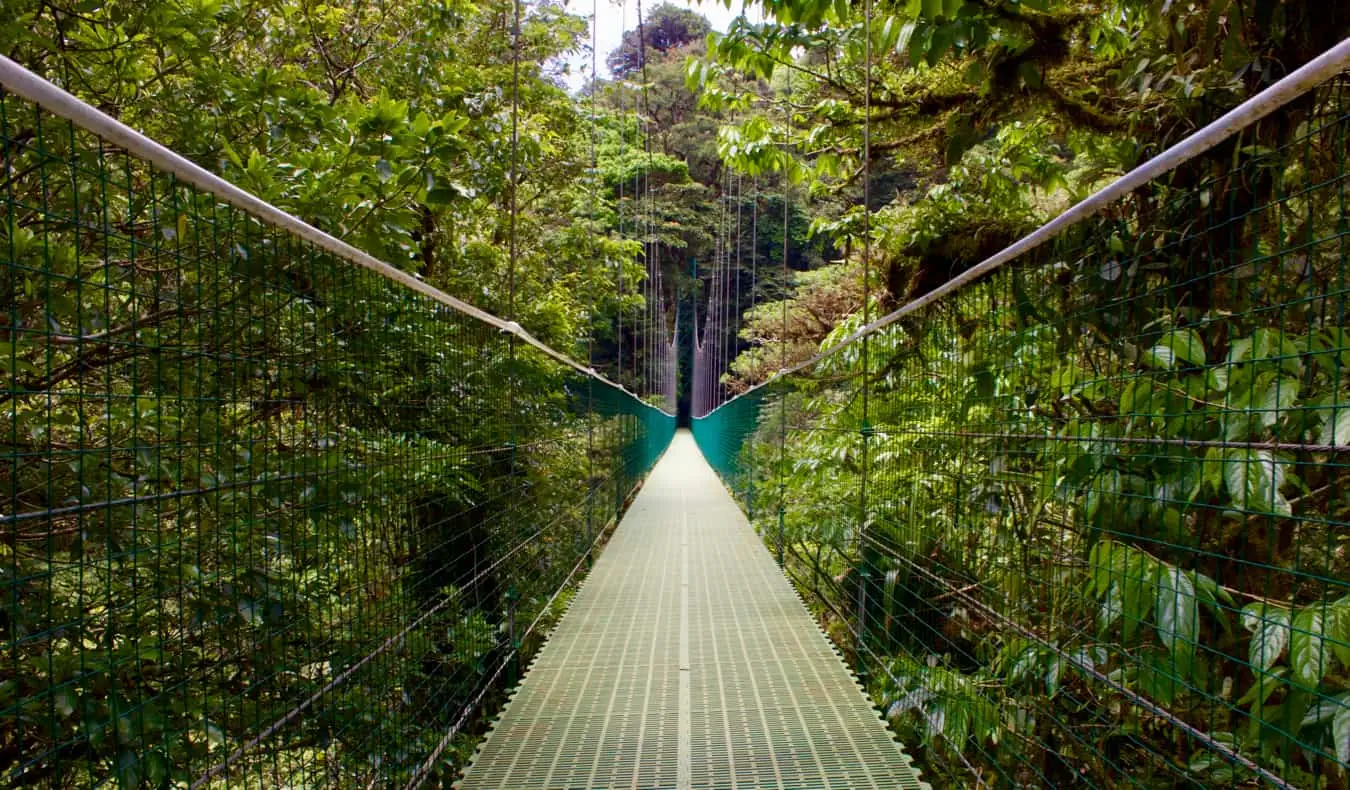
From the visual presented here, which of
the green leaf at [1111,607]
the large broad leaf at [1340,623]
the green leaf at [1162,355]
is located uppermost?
the green leaf at [1162,355]

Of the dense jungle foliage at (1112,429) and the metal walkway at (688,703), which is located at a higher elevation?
the dense jungle foliage at (1112,429)

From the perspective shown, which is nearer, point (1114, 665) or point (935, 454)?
point (1114, 665)

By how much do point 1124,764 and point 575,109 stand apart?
5.66 meters

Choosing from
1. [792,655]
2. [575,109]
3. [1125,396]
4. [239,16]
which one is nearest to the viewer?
[1125,396]

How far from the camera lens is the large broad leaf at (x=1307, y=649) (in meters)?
0.76

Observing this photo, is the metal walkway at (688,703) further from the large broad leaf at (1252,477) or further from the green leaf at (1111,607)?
the large broad leaf at (1252,477)

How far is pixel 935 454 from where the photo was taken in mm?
1827

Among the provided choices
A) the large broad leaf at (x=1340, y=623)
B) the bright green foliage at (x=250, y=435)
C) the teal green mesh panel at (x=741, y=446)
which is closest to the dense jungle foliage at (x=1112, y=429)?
the large broad leaf at (x=1340, y=623)

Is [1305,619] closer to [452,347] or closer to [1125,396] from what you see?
[1125,396]

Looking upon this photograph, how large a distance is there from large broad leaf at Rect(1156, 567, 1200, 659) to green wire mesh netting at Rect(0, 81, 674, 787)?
45.1 inches

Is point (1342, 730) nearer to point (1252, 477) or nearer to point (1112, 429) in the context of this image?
point (1252, 477)

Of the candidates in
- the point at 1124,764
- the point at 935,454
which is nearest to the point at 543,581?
the point at 935,454

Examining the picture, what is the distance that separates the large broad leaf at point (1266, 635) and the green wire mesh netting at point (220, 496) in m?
1.16

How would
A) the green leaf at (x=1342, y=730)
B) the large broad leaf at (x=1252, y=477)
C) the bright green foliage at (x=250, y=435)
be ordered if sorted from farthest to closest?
the bright green foliage at (x=250, y=435) → the large broad leaf at (x=1252, y=477) → the green leaf at (x=1342, y=730)
